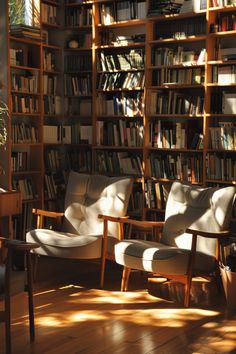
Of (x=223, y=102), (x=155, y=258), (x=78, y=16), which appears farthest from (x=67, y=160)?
(x=155, y=258)

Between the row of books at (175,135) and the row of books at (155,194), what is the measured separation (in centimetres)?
43

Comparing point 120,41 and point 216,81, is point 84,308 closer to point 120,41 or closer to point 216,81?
point 216,81

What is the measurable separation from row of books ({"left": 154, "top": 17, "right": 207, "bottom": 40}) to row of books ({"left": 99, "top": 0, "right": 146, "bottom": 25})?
0.26 meters

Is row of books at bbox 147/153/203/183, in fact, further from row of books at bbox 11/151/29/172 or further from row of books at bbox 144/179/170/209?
row of books at bbox 11/151/29/172

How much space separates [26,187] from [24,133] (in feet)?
2.07

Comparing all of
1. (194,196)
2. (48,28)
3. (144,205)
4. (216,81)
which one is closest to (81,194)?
(144,205)

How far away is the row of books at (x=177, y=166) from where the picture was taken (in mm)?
6434

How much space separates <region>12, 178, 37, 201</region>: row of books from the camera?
269 inches

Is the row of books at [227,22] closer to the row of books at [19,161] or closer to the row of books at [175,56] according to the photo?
the row of books at [175,56]

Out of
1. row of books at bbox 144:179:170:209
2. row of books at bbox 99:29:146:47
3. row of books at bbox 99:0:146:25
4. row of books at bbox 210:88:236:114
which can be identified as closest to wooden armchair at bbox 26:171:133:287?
row of books at bbox 144:179:170:209

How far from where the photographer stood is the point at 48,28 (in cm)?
730

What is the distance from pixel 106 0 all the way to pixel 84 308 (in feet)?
12.1

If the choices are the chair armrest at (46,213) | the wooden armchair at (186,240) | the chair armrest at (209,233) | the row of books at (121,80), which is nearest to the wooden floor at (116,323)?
the wooden armchair at (186,240)

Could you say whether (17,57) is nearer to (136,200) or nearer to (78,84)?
(78,84)
